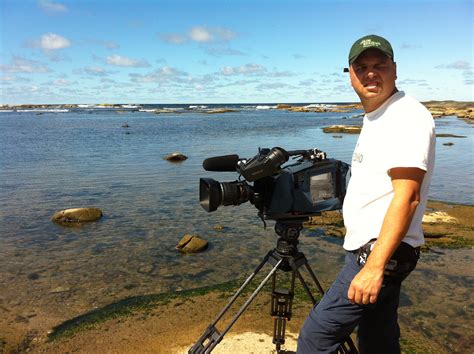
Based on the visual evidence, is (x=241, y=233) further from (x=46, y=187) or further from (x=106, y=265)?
(x=46, y=187)

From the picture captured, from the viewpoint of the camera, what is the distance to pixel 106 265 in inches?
297

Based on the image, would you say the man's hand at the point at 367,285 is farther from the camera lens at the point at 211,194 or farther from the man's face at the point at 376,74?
the camera lens at the point at 211,194

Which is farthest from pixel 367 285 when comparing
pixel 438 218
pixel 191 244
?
pixel 438 218

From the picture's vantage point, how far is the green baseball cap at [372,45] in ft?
7.52

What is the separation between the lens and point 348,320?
7.79ft

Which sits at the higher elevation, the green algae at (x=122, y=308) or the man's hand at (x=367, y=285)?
the man's hand at (x=367, y=285)

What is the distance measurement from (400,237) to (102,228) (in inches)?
360

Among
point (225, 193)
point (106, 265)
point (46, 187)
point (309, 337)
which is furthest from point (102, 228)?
point (309, 337)

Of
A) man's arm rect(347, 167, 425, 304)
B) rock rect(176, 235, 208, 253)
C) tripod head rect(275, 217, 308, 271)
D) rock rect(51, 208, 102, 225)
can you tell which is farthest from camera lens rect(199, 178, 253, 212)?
rock rect(51, 208, 102, 225)

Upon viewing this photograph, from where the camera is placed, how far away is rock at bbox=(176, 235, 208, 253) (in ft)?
27.0

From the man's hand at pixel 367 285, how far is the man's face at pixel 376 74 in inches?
42.7

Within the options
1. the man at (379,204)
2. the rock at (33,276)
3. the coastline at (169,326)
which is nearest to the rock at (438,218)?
the coastline at (169,326)

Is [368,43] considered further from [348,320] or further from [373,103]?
[348,320]

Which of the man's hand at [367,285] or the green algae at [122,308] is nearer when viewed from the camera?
the man's hand at [367,285]
